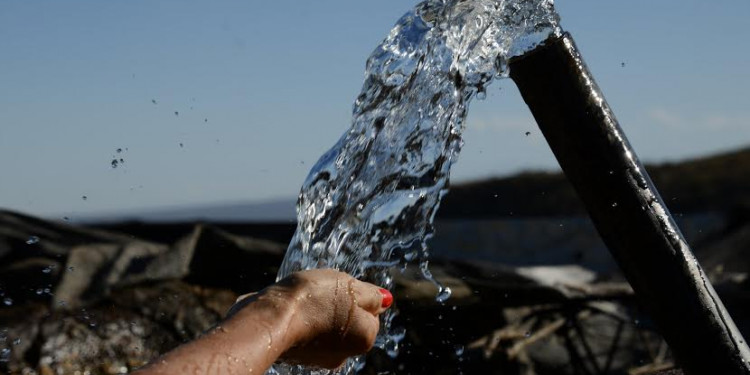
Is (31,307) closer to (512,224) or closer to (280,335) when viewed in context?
(280,335)

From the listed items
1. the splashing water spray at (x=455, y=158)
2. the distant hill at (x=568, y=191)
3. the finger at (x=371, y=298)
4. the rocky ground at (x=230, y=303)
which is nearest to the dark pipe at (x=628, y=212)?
the splashing water spray at (x=455, y=158)

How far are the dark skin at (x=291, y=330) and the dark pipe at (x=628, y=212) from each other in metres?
0.47

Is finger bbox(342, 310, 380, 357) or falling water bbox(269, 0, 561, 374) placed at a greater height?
falling water bbox(269, 0, 561, 374)

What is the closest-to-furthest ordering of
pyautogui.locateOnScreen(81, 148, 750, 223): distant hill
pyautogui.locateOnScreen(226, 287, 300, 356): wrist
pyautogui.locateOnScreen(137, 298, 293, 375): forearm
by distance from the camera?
pyautogui.locateOnScreen(137, 298, 293, 375): forearm < pyautogui.locateOnScreen(226, 287, 300, 356): wrist < pyautogui.locateOnScreen(81, 148, 750, 223): distant hill

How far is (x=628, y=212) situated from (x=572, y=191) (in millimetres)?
9155

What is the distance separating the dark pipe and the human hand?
0.47m

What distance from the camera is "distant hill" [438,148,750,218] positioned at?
34.8 feet

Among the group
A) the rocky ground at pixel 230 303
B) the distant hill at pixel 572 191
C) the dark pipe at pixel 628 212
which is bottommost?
the rocky ground at pixel 230 303

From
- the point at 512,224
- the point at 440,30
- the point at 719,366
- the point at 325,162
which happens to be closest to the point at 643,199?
the point at 719,366

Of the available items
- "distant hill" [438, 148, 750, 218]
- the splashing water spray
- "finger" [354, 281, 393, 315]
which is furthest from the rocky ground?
"distant hill" [438, 148, 750, 218]

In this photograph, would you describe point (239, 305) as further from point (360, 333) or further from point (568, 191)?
point (568, 191)

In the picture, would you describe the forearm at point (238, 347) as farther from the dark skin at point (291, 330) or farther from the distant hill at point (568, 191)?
the distant hill at point (568, 191)

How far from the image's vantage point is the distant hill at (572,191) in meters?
10.6

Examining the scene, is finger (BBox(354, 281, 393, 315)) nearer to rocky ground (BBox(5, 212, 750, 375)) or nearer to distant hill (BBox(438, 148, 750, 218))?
rocky ground (BBox(5, 212, 750, 375))
